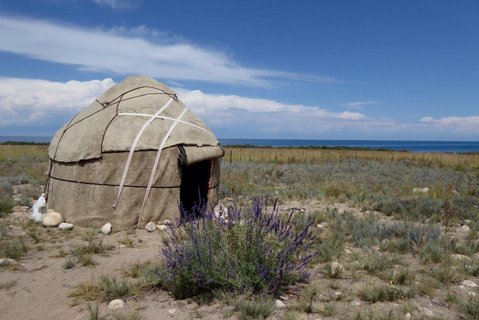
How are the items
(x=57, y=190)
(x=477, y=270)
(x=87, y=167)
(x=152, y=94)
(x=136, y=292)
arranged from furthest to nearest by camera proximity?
(x=152, y=94), (x=57, y=190), (x=87, y=167), (x=477, y=270), (x=136, y=292)

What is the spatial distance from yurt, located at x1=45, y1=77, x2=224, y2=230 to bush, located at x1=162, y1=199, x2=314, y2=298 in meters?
2.54

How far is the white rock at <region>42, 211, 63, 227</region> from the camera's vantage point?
22.9 ft

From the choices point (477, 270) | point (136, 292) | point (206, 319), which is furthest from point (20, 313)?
point (477, 270)

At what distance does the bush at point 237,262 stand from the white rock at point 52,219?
3.72 metres

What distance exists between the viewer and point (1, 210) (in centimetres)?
781

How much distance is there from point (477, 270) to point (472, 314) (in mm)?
1338

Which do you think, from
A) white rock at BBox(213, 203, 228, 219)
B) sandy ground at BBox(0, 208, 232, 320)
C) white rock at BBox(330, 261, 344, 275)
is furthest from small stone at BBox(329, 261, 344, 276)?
sandy ground at BBox(0, 208, 232, 320)

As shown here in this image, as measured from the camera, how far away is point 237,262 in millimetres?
4035

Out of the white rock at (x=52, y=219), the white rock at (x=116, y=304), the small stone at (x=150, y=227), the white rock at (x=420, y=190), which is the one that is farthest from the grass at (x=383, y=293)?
the white rock at (x=420, y=190)

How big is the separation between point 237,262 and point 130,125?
424cm

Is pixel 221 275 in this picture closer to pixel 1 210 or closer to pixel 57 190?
pixel 57 190

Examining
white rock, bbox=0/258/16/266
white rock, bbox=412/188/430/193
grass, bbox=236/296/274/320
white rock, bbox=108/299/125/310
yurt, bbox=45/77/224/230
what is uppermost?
yurt, bbox=45/77/224/230

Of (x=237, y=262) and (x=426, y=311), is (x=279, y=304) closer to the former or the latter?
(x=237, y=262)

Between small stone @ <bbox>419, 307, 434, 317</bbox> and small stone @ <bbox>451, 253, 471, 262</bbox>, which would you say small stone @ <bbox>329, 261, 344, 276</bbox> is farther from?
small stone @ <bbox>451, 253, 471, 262</bbox>
